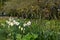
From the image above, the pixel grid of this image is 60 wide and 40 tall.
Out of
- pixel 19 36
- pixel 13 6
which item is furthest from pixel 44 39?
pixel 13 6

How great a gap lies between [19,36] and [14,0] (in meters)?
6.65

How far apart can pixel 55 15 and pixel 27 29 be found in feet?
17.7

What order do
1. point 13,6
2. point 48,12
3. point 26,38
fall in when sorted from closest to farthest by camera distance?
point 26,38, point 48,12, point 13,6

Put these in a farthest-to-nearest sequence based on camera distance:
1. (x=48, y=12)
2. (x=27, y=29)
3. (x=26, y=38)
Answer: (x=48, y=12) < (x=27, y=29) < (x=26, y=38)

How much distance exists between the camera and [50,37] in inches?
232

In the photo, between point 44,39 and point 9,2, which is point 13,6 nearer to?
point 9,2

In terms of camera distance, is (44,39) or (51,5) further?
(51,5)

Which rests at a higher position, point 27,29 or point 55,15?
point 27,29

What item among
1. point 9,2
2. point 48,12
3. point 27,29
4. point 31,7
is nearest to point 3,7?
point 9,2

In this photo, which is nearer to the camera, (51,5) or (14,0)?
(51,5)

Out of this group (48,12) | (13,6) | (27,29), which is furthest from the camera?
(13,6)

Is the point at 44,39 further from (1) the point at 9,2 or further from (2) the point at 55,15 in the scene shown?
(1) the point at 9,2

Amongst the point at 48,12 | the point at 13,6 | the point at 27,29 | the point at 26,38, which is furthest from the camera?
the point at 13,6

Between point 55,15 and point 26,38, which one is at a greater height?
point 26,38
